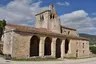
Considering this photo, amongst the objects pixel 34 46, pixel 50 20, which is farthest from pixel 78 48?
pixel 34 46

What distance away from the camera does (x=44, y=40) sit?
36281 millimetres

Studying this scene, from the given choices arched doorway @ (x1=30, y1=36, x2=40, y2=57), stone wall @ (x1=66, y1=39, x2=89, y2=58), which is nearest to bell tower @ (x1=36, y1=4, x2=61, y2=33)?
stone wall @ (x1=66, y1=39, x2=89, y2=58)

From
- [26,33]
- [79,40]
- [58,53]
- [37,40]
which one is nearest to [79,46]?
[79,40]

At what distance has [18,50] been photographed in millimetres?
31406

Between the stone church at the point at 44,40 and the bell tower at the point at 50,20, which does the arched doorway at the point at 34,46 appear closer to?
the stone church at the point at 44,40

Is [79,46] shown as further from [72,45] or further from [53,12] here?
[53,12]

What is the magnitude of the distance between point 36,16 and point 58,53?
14.8 meters

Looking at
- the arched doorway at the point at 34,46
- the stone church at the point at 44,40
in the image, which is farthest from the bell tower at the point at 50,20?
the arched doorway at the point at 34,46

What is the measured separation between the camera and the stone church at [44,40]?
31.7 m

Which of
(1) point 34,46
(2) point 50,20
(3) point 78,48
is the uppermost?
(2) point 50,20

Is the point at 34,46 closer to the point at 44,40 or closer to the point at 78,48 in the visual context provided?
the point at 44,40

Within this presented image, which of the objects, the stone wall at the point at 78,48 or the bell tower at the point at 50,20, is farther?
the bell tower at the point at 50,20

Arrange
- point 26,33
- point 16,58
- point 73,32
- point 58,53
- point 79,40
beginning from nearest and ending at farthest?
point 16,58 → point 26,33 → point 58,53 → point 79,40 → point 73,32

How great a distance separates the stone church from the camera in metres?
31.7
